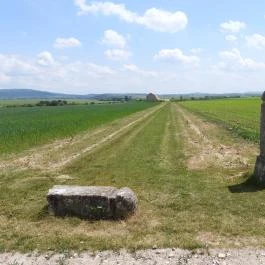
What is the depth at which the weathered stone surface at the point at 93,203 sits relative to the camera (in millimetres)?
9633

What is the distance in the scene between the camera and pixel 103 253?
25.4ft

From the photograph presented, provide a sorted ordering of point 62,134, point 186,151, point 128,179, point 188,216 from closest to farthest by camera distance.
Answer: point 188,216 → point 128,179 → point 186,151 → point 62,134

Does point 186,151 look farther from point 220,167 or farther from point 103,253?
point 103,253

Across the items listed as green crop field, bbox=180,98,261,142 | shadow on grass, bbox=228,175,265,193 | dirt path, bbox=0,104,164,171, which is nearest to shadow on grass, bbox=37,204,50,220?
shadow on grass, bbox=228,175,265,193

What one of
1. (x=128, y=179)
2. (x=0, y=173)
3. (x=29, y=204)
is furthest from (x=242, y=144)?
(x=29, y=204)

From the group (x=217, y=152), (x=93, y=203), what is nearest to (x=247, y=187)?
(x=93, y=203)

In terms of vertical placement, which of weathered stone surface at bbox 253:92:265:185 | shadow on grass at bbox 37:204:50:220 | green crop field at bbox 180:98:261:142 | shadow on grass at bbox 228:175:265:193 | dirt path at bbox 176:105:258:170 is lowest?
green crop field at bbox 180:98:261:142

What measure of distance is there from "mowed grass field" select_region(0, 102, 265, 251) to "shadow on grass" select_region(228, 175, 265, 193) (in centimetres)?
3

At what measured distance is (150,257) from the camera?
24.5 ft

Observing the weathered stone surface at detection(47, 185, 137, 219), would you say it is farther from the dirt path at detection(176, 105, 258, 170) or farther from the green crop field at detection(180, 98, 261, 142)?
the green crop field at detection(180, 98, 261, 142)

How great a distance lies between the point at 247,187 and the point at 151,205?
124 inches

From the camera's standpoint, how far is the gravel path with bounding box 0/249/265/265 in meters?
7.27

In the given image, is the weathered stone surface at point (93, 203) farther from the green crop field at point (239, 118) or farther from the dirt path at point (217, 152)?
the green crop field at point (239, 118)

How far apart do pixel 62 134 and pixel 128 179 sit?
18723 mm
